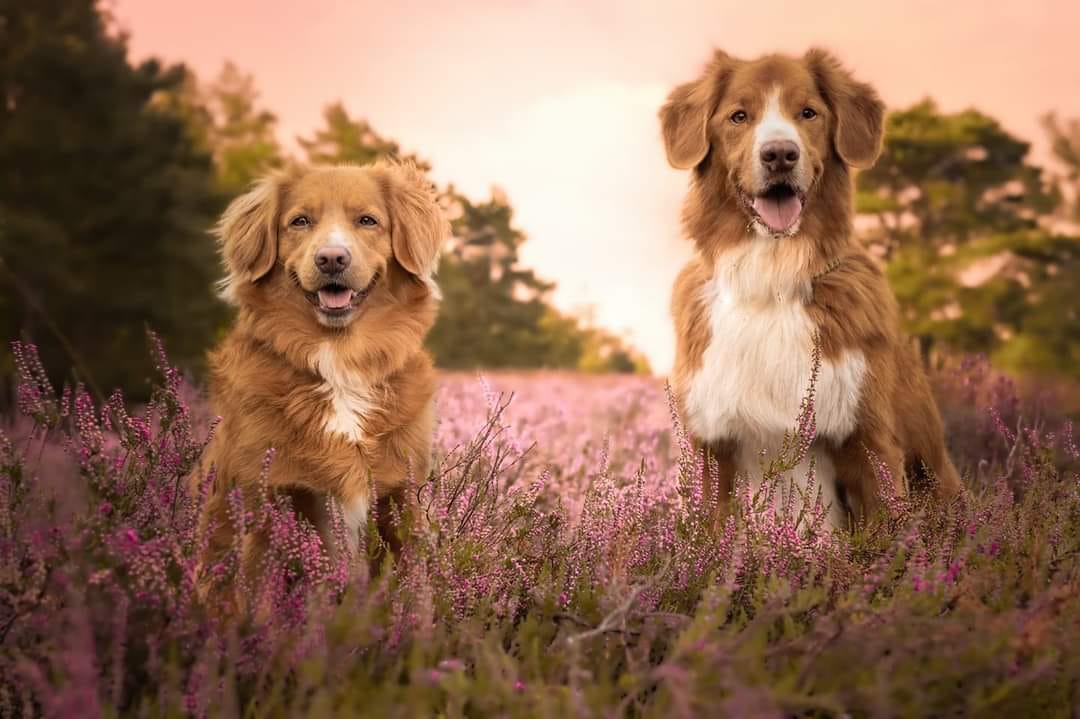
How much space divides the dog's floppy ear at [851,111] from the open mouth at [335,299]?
221 cm

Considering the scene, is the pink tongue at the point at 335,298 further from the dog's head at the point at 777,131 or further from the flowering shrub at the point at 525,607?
the dog's head at the point at 777,131

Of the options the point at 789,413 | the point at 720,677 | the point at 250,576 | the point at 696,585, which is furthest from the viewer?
the point at 789,413

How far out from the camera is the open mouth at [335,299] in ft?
12.6

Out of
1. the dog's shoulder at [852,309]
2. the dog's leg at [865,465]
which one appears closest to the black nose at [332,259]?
the dog's shoulder at [852,309]

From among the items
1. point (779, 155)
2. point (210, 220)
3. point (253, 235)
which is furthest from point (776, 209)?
point (210, 220)

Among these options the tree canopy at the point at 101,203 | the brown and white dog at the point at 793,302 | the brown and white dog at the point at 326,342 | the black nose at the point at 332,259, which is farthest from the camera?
the tree canopy at the point at 101,203

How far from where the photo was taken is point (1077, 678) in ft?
8.20

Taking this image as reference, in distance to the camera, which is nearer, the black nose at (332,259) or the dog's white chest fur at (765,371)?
the black nose at (332,259)

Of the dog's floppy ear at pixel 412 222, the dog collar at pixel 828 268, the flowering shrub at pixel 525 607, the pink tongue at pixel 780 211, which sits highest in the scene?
the pink tongue at pixel 780 211

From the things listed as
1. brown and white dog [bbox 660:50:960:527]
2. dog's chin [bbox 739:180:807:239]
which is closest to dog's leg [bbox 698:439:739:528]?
brown and white dog [bbox 660:50:960:527]

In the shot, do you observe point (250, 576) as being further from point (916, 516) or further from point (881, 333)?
point (881, 333)

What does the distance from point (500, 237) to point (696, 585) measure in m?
28.5

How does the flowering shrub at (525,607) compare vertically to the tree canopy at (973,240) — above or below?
below

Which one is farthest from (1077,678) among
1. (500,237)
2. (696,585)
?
(500,237)
